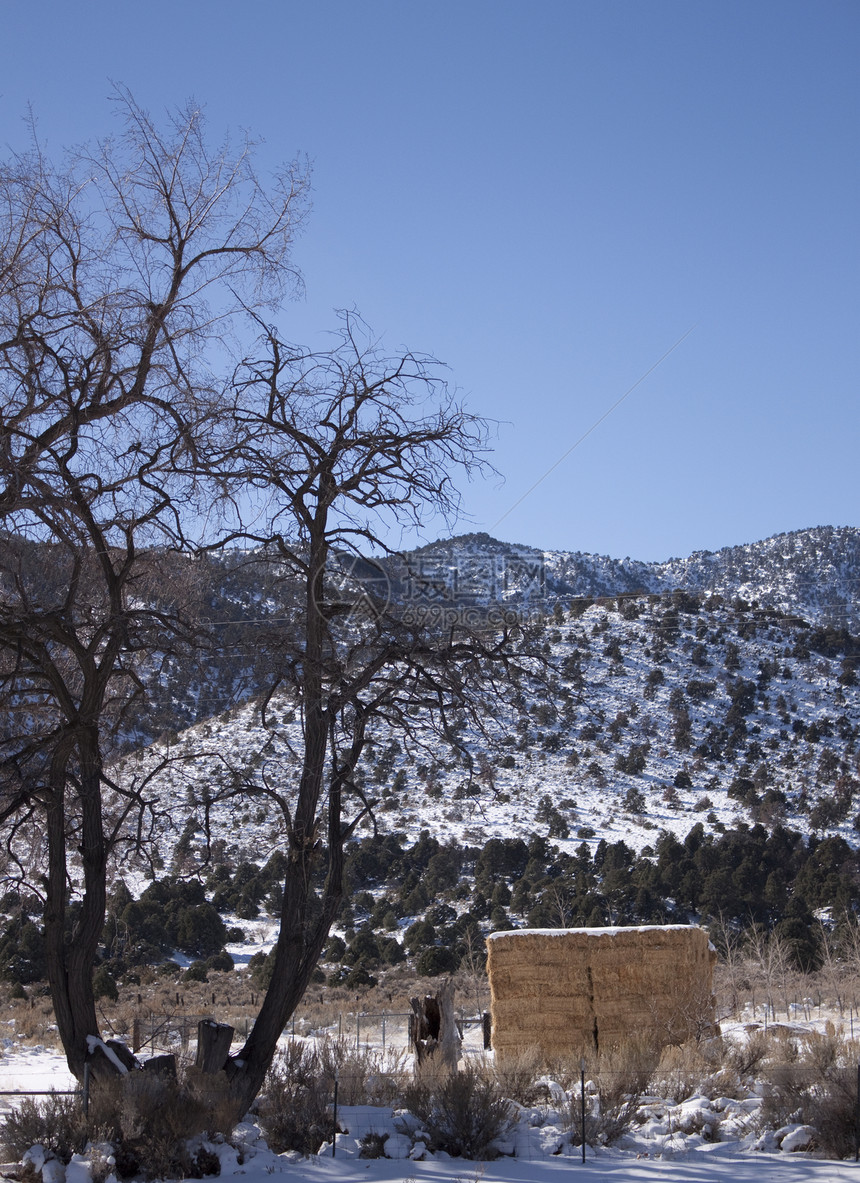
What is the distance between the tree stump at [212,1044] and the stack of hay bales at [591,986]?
835 centimetres

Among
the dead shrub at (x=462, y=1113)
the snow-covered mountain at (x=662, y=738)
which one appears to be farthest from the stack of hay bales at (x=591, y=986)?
the snow-covered mountain at (x=662, y=738)

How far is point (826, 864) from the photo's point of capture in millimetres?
42875

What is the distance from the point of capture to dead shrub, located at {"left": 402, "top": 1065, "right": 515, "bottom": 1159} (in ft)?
34.1

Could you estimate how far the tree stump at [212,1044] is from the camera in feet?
34.2

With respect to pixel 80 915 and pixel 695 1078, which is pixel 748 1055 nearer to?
pixel 695 1078

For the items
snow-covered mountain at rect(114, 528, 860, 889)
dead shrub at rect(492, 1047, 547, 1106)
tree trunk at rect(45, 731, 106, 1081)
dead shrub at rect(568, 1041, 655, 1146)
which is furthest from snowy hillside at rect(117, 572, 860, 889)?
tree trunk at rect(45, 731, 106, 1081)

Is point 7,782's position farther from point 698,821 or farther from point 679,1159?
point 698,821

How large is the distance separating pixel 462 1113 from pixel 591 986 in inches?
309

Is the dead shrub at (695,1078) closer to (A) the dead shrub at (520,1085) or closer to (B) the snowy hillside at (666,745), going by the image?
(A) the dead shrub at (520,1085)

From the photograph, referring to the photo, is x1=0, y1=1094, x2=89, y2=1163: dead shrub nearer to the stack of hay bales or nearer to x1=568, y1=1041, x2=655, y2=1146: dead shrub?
x1=568, y1=1041, x2=655, y2=1146: dead shrub

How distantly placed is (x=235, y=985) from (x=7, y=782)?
25.0 m

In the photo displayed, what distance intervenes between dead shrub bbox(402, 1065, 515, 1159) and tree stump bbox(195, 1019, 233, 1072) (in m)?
2.11

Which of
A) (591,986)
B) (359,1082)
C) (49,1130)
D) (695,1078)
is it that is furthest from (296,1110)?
(591,986)

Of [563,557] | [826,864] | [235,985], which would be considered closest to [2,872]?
[235,985]
